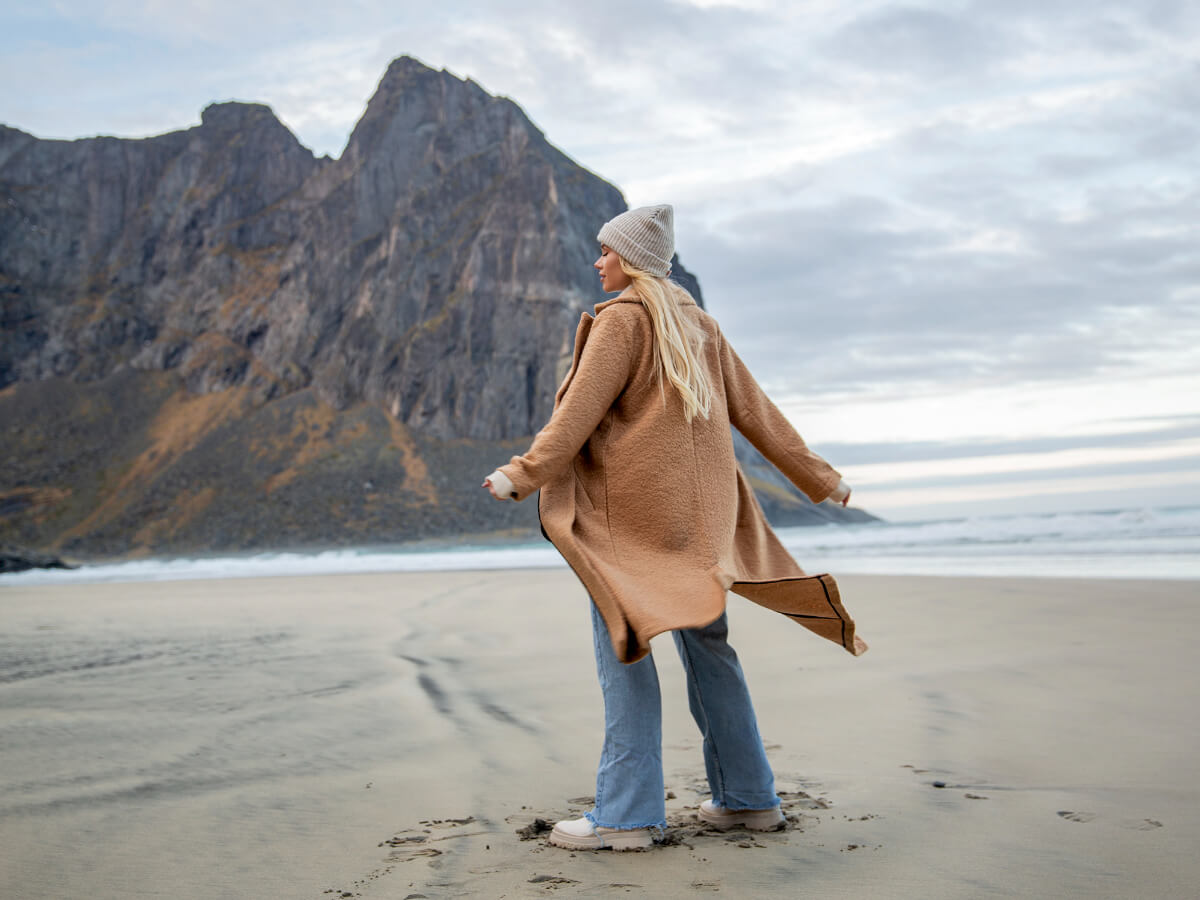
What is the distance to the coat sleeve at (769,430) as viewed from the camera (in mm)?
3041

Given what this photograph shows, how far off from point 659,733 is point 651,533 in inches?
23.1

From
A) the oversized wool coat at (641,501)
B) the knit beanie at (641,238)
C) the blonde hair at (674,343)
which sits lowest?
the oversized wool coat at (641,501)

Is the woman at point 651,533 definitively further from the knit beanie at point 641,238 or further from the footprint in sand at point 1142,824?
the footprint in sand at point 1142,824

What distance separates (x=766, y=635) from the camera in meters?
7.01

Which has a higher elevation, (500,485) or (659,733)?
(500,485)

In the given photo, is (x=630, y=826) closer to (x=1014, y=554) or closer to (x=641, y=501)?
(x=641, y=501)

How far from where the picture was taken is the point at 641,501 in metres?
2.70

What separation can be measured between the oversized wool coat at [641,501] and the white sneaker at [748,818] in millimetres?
552


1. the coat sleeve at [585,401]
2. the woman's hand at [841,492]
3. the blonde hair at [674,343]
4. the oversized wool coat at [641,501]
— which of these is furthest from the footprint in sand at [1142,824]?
the coat sleeve at [585,401]

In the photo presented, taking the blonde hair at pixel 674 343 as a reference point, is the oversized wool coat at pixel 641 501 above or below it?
below

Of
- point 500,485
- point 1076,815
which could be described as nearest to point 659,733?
Answer: point 500,485

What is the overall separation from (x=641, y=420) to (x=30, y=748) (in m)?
2.86

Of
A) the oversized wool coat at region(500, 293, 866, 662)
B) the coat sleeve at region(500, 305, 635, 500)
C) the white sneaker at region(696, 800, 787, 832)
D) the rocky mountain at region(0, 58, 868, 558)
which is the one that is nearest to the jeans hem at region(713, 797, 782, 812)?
the white sneaker at region(696, 800, 787, 832)

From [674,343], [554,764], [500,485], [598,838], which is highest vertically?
[674,343]
